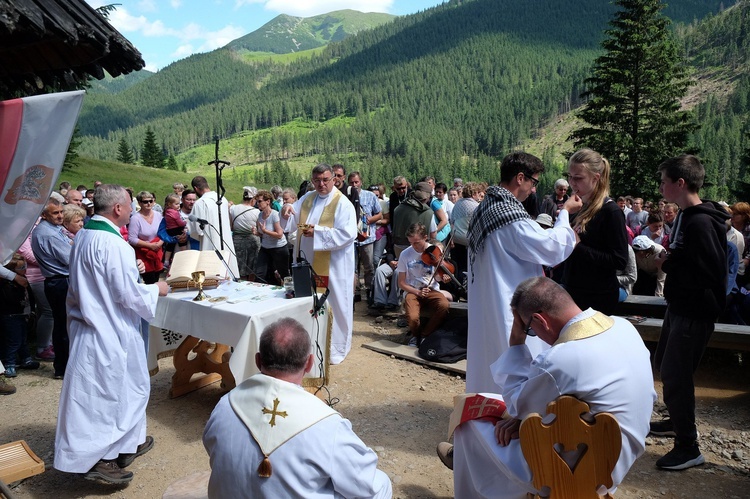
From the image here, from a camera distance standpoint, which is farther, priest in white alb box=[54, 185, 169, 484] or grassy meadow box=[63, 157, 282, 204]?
grassy meadow box=[63, 157, 282, 204]

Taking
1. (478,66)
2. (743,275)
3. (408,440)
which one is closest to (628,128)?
(743,275)

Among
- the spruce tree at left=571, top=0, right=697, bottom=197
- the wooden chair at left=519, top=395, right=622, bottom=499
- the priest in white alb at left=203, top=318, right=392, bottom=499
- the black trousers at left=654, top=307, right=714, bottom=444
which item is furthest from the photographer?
the spruce tree at left=571, top=0, right=697, bottom=197

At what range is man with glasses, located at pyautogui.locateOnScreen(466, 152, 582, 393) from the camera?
3428 millimetres

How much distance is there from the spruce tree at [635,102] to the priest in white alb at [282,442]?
3249 cm

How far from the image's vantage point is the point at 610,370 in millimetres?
2227

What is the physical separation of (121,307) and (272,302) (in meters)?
1.22

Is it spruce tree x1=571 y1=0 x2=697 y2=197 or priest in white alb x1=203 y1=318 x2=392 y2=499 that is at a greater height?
spruce tree x1=571 y1=0 x2=697 y2=197

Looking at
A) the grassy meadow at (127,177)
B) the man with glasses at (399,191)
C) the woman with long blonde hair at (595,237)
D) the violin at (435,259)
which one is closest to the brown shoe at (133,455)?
the woman with long blonde hair at (595,237)

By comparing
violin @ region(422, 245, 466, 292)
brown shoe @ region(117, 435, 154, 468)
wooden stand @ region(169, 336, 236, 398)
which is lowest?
brown shoe @ region(117, 435, 154, 468)

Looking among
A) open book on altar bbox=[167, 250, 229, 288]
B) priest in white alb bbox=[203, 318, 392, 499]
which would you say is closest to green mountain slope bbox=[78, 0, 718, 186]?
open book on altar bbox=[167, 250, 229, 288]

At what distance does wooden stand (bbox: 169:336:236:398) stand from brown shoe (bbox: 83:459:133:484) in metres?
1.50

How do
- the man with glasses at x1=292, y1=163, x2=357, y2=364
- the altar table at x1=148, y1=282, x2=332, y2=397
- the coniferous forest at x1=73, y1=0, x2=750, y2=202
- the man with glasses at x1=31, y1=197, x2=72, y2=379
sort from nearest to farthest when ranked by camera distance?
the altar table at x1=148, y1=282, x2=332, y2=397, the man with glasses at x1=31, y1=197, x2=72, y2=379, the man with glasses at x1=292, y1=163, x2=357, y2=364, the coniferous forest at x1=73, y1=0, x2=750, y2=202

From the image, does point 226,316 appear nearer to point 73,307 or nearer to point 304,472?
point 73,307

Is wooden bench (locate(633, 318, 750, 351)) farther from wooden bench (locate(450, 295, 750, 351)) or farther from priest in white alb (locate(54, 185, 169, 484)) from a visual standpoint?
priest in white alb (locate(54, 185, 169, 484))
